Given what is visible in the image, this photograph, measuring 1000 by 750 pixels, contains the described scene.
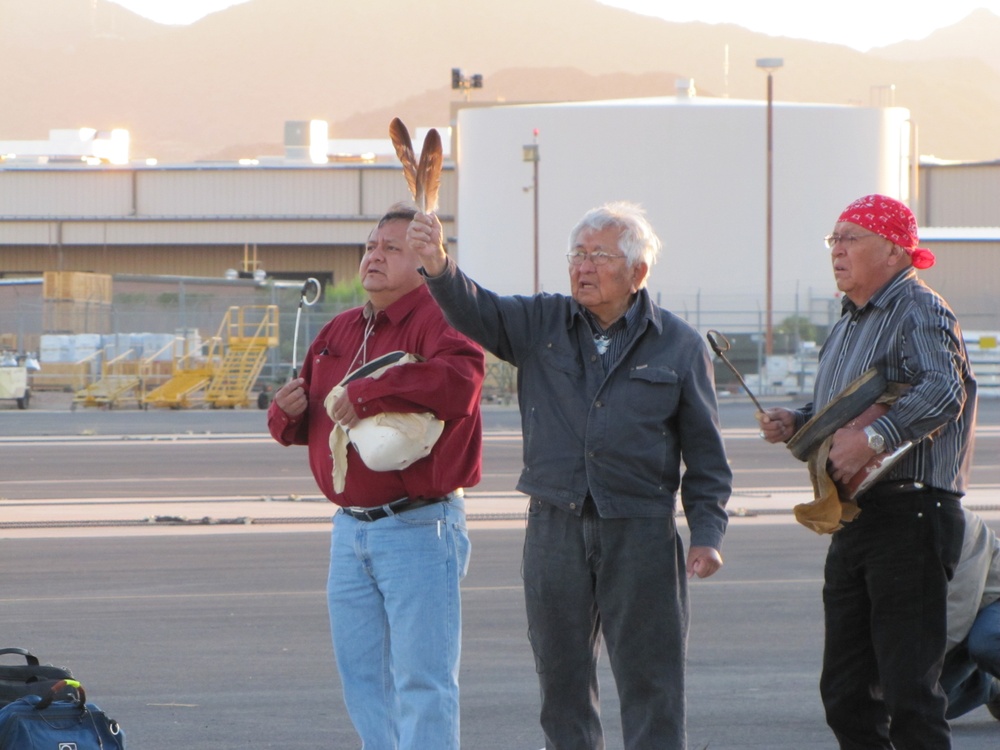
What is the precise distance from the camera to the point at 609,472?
179 inches

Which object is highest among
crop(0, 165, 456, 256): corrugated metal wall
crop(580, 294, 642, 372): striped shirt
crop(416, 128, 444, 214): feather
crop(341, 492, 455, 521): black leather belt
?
crop(0, 165, 456, 256): corrugated metal wall

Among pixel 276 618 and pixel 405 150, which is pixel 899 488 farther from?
pixel 276 618

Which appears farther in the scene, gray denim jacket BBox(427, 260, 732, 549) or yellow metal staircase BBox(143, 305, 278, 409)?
yellow metal staircase BBox(143, 305, 278, 409)

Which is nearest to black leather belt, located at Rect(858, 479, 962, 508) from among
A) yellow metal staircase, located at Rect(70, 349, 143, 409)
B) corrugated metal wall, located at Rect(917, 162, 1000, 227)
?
yellow metal staircase, located at Rect(70, 349, 143, 409)

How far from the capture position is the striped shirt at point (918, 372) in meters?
4.56

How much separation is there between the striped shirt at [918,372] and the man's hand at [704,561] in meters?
0.61

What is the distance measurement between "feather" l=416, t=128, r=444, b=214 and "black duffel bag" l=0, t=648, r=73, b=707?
1850mm

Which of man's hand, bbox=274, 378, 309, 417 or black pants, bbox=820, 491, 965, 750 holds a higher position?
man's hand, bbox=274, 378, 309, 417

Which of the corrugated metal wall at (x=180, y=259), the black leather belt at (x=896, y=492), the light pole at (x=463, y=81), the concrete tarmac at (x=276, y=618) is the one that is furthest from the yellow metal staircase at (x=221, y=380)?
the light pole at (x=463, y=81)

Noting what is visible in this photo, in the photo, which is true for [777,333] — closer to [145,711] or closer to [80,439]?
[80,439]

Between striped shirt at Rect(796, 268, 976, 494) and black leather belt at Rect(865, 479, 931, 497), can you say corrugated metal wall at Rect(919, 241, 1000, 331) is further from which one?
black leather belt at Rect(865, 479, 931, 497)

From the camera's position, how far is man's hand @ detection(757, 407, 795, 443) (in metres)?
4.92

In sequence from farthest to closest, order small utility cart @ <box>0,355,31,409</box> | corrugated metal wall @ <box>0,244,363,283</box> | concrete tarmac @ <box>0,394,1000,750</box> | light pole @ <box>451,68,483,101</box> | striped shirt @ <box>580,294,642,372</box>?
light pole @ <box>451,68,483,101</box>
corrugated metal wall @ <box>0,244,363,283</box>
small utility cart @ <box>0,355,31,409</box>
concrete tarmac @ <box>0,394,1000,750</box>
striped shirt @ <box>580,294,642,372</box>

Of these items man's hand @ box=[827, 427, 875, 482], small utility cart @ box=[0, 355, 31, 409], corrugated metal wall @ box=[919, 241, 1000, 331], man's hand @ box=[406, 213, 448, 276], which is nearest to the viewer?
A: man's hand @ box=[406, 213, 448, 276]
